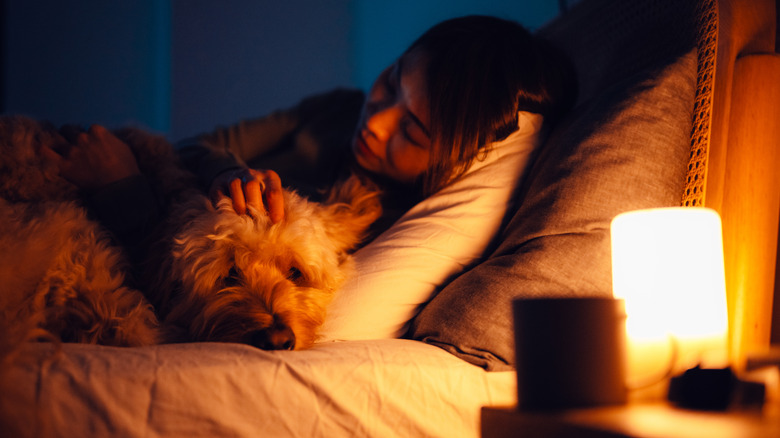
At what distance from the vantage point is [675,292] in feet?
3.21

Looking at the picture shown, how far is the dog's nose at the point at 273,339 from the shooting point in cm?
117

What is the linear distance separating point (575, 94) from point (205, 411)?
164cm

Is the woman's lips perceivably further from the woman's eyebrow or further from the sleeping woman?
the woman's eyebrow

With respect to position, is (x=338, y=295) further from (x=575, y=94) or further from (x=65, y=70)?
(x=65, y=70)

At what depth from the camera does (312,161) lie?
2418 mm

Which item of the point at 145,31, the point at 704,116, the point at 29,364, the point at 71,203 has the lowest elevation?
the point at 29,364

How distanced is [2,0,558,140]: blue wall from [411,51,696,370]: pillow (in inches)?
128

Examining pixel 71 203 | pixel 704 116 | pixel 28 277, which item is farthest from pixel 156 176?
pixel 704 116

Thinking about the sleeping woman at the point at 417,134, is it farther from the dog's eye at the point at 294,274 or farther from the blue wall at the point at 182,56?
the blue wall at the point at 182,56

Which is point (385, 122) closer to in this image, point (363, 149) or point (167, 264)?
point (363, 149)

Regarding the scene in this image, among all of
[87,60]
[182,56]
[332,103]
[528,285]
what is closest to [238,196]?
[528,285]

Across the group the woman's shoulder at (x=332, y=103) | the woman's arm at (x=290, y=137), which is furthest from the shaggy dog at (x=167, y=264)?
the woman's shoulder at (x=332, y=103)

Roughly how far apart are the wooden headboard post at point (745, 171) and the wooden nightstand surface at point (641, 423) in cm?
56

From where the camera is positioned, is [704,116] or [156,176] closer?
[704,116]
